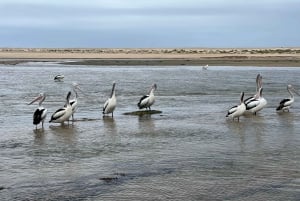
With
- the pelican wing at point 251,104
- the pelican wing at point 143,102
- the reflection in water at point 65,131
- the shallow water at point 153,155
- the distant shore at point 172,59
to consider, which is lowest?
the shallow water at point 153,155

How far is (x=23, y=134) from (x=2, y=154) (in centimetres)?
244

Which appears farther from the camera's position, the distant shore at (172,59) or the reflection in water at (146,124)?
the distant shore at (172,59)

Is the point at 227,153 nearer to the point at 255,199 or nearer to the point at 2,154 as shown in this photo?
the point at 255,199

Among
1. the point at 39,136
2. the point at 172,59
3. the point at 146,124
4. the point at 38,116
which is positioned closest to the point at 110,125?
the point at 146,124

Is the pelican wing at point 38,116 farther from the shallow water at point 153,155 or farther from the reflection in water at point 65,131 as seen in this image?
the reflection in water at point 65,131

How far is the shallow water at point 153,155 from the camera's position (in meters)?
7.15

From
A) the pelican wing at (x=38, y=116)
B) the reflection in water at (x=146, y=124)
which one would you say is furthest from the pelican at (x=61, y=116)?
the reflection in water at (x=146, y=124)

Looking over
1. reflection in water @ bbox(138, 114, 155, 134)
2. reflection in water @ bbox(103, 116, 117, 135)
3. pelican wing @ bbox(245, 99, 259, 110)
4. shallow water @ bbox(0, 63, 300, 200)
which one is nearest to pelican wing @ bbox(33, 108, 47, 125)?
shallow water @ bbox(0, 63, 300, 200)

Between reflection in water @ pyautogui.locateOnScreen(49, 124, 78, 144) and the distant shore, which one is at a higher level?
the distant shore

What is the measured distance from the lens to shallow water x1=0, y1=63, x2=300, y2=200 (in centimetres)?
715

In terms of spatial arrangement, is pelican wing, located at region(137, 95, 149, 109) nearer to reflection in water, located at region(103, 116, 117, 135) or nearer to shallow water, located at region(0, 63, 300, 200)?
shallow water, located at region(0, 63, 300, 200)

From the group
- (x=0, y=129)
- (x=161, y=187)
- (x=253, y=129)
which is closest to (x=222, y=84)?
(x=253, y=129)

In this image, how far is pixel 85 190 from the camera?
7.19m

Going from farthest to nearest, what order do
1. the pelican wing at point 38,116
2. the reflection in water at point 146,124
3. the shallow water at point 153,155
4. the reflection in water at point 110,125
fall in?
the pelican wing at point 38,116
the reflection in water at point 146,124
the reflection in water at point 110,125
the shallow water at point 153,155
